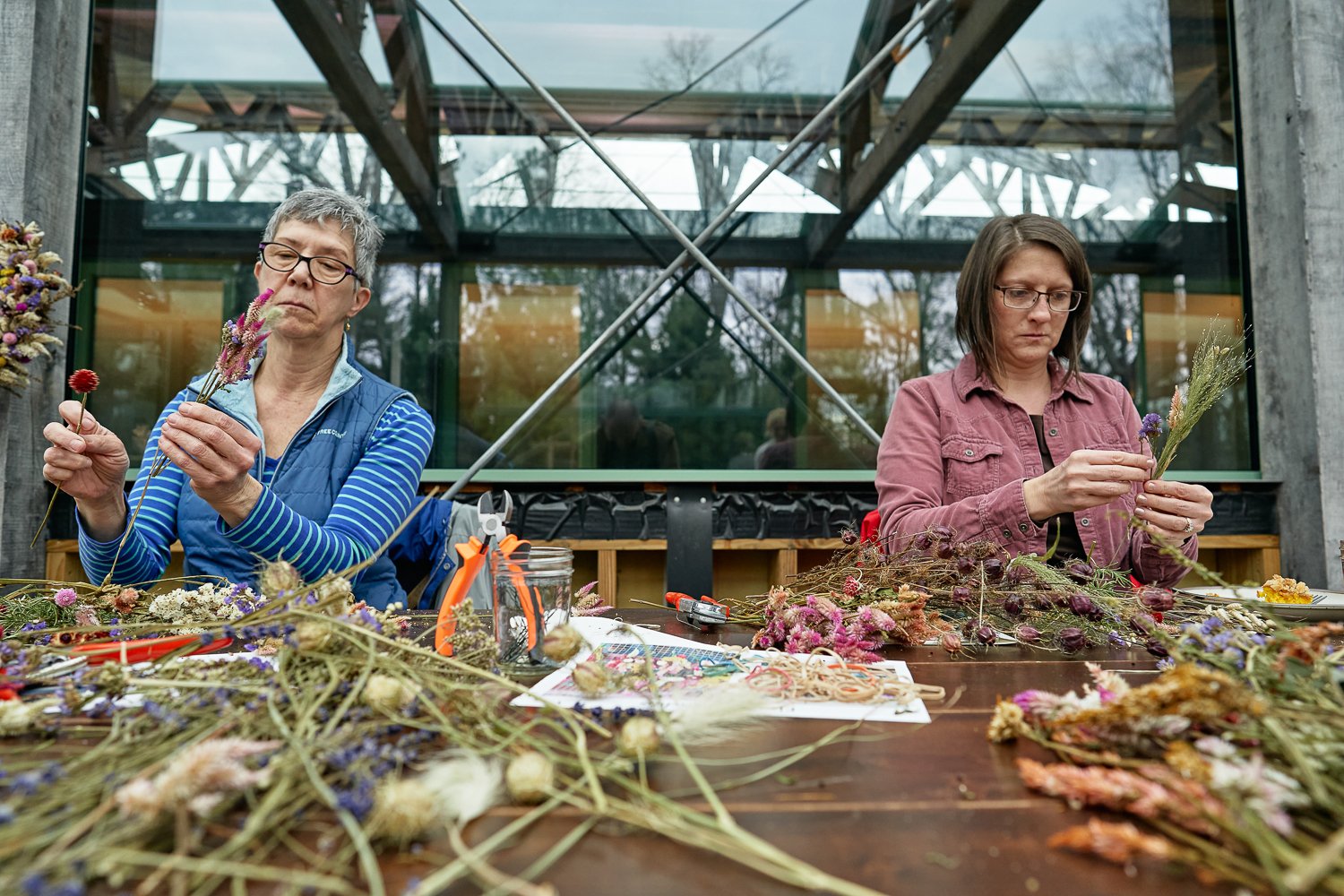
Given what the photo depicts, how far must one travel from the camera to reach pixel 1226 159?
8.64 feet

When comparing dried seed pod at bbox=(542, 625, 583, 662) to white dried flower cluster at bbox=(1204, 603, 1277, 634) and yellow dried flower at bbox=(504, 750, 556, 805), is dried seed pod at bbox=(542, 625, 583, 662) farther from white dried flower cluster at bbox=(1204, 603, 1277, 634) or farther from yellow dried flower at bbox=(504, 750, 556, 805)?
white dried flower cluster at bbox=(1204, 603, 1277, 634)

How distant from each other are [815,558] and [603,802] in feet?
6.79

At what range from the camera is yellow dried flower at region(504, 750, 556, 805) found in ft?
1.16

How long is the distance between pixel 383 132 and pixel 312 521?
2.13 meters

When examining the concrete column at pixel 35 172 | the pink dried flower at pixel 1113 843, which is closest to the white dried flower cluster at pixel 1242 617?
the pink dried flower at pixel 1113 843

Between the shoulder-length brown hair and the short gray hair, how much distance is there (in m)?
1.03

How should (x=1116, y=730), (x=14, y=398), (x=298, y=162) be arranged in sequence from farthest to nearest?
(x=298, y=162) < (x=14, y=398) < (x=1116, y=730)

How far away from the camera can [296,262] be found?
4.02ft

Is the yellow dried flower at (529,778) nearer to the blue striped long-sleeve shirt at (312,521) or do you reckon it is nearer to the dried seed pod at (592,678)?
the dried seed pod at (592,678)

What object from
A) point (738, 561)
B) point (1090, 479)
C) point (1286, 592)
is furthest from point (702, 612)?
point (738, 561)

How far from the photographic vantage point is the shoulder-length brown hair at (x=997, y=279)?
134 cm

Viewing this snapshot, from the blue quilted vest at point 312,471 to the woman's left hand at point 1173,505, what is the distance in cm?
104

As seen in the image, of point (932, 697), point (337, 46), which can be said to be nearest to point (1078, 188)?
point (337, 46)

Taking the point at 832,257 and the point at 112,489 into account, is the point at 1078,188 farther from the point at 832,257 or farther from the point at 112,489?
the point at 112,489
